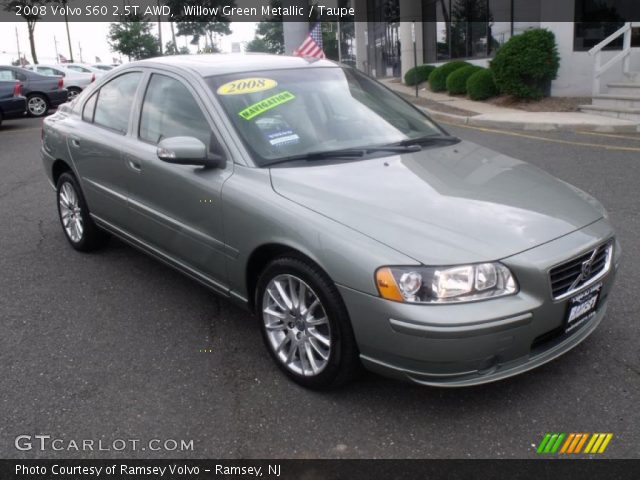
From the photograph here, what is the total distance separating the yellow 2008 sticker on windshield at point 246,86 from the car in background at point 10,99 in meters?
13.7

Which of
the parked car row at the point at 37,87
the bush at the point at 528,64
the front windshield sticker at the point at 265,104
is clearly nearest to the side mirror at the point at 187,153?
the front windshield sticker at the point at 265,104

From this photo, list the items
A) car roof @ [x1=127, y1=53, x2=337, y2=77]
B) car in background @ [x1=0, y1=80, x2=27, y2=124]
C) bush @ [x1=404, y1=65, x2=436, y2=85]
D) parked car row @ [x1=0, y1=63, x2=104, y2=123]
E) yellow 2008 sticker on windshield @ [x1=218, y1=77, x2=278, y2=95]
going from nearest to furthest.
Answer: yellow 2008 sticker on windshield @ [x1=218, y1=77, x2=278, y2=95], car roof @ [x1=127, y1=53, x2=337, y2=77], car in background @ [x1=0, y1=80, x2=27, y2=124], parked car row @ [x1=0, y1=63, x2=104, y2=123], bush @ [x1=404, y1=65, x2=436, y2=85]

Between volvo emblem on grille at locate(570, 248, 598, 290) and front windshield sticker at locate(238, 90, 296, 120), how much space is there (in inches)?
75.9

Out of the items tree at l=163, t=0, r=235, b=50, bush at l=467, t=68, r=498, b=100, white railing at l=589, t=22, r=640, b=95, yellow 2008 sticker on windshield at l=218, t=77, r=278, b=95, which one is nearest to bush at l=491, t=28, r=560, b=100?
bush at l=467, t=68, r=498, b=100

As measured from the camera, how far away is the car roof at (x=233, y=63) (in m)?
3.90

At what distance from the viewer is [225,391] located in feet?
10.4

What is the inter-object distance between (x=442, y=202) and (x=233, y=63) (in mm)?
1846

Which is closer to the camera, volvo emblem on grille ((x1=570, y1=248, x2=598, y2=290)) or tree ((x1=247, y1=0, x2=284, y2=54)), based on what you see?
volvo emblem on grille ((x1=570, y1=248, x2=598, y2=290))

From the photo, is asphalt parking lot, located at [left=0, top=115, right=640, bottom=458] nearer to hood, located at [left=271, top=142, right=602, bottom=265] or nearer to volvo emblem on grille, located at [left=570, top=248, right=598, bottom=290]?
volvo emblem on grille, located at [left=570, top=248, right=598, bottom=290]

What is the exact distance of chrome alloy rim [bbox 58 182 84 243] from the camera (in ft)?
17.1
